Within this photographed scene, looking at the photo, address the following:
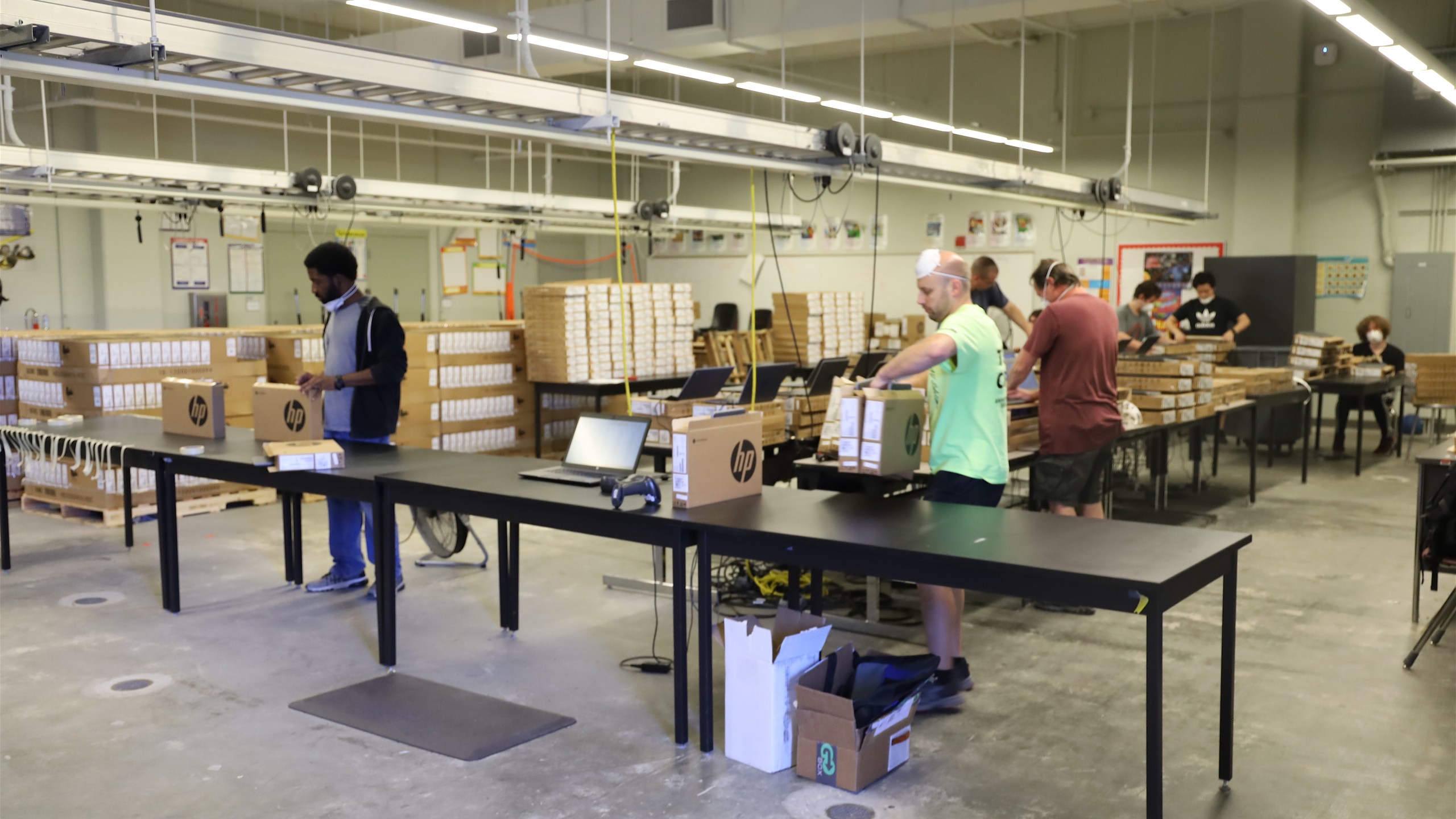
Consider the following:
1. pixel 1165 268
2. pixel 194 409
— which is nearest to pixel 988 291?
pixel 194 409

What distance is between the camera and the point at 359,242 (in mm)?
15117

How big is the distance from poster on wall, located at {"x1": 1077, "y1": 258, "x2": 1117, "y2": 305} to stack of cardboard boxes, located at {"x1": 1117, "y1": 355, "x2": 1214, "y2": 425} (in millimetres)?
7030

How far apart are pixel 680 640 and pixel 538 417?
→ 19.0 feet

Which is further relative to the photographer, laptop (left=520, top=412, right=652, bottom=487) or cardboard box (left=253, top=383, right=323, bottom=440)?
cardboard box (left=253, top=383, right=323, bottom=440)

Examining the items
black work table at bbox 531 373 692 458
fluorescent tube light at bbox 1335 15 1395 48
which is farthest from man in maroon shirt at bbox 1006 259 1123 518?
black work table at bbox 531 373 692 458

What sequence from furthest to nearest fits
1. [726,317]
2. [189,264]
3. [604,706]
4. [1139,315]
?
[726,317] → [189,264] → [1139,315] → [604,706]

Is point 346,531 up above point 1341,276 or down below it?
below

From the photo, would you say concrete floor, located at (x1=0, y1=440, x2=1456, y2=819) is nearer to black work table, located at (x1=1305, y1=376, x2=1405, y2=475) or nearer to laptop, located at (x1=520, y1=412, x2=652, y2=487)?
laptop, located at (x1=520, y1=412, x2=652, y2=487)

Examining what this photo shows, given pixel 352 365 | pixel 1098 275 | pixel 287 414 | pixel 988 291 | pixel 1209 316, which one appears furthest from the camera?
pixel 1098 275

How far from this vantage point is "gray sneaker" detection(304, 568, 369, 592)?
5770 mm

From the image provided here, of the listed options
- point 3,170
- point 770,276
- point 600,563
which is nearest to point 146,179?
point 3,170

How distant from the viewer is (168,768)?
359 centimetres

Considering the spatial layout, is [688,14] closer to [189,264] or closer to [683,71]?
[683,71]

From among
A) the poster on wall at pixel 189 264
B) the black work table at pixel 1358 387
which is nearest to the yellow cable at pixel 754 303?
the black work table at pixel 1358 387
